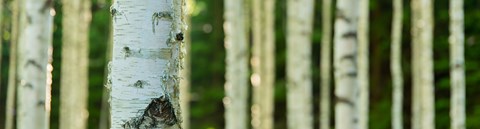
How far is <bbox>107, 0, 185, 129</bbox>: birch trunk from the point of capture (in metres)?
1.71

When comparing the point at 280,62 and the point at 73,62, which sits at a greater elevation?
the point at 73,62

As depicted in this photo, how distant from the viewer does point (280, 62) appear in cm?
1096

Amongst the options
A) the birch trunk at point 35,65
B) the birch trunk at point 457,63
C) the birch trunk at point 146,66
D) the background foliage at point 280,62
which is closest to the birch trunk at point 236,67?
the birch trunk at point 457,63

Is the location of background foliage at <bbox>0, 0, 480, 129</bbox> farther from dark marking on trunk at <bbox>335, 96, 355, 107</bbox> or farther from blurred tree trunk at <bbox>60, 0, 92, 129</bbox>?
dark marking on trunk at <bbox>335, 96, 355, 107</bbox>

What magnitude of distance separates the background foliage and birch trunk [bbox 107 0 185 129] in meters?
7.39

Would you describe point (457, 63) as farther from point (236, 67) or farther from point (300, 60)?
point (236, 67)

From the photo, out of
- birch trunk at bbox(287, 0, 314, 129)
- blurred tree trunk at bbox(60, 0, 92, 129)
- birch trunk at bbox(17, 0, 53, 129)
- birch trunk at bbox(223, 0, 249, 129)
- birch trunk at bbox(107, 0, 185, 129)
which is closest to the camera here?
birch trunk at bbox(107, 0, 185, 129)

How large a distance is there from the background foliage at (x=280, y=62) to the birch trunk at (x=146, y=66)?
7.39m

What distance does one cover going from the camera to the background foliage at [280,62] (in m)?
9.36

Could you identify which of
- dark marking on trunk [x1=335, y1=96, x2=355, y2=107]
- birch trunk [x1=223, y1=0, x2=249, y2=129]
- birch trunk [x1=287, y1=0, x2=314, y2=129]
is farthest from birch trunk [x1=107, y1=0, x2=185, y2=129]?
birch trunk [x1=223, y1=0, x2=249, y2=129]

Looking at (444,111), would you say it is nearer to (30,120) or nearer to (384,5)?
(384,5)

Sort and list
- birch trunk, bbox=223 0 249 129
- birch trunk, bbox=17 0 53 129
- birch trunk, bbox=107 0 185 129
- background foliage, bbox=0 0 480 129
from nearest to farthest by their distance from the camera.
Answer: birch trunk, bbox=107 0 185 129 < birch trunk, bbox=17 0 53 129 < birch trunk, bbox=223 0 249 129 < background foliage, bbox=0 0 480 129

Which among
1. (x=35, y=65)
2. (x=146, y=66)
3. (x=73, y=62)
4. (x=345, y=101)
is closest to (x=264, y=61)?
(x=73, y=62)

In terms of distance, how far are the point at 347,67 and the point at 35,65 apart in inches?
50.6
